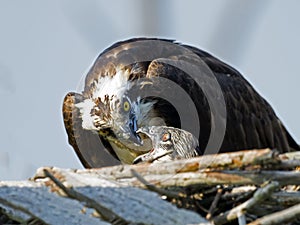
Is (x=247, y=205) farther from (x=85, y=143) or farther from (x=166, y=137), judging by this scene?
(x=85, y=143)

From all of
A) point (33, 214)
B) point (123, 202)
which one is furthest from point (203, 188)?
point (33, 214)

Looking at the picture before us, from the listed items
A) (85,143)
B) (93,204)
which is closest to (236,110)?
(85,143)

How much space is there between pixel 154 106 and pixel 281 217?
4.01 meters

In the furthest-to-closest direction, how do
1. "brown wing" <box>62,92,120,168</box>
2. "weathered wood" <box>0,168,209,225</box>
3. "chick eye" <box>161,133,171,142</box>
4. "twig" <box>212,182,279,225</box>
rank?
"brown wing" <box>62,92,120,168</box>
"chick eye" <box>161,133,171,142</box>
"weathered wood" <box>0,168,209,225</box>
"twig" <box>212,182,279,225</box>

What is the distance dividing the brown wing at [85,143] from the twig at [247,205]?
3773 millimetres

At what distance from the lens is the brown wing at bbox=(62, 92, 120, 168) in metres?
8.31

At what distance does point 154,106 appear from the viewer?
8.27 meters

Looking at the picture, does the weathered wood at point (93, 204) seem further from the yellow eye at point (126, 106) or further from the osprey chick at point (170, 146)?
the yellow eye at point (126, 106)

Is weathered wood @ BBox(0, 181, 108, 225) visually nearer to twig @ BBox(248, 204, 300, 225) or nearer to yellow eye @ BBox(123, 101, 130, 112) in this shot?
twig @ BBox(248, 204, 300, 225)

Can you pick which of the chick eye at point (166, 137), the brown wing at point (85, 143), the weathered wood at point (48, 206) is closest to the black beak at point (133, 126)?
the brown wing at point (85, 143)

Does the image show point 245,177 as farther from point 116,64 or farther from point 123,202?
point 116,64

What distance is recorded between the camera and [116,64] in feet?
27.4

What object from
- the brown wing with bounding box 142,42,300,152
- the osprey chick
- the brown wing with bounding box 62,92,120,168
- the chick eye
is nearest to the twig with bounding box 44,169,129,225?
the osprey chick

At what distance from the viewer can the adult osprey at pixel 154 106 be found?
8.01m
